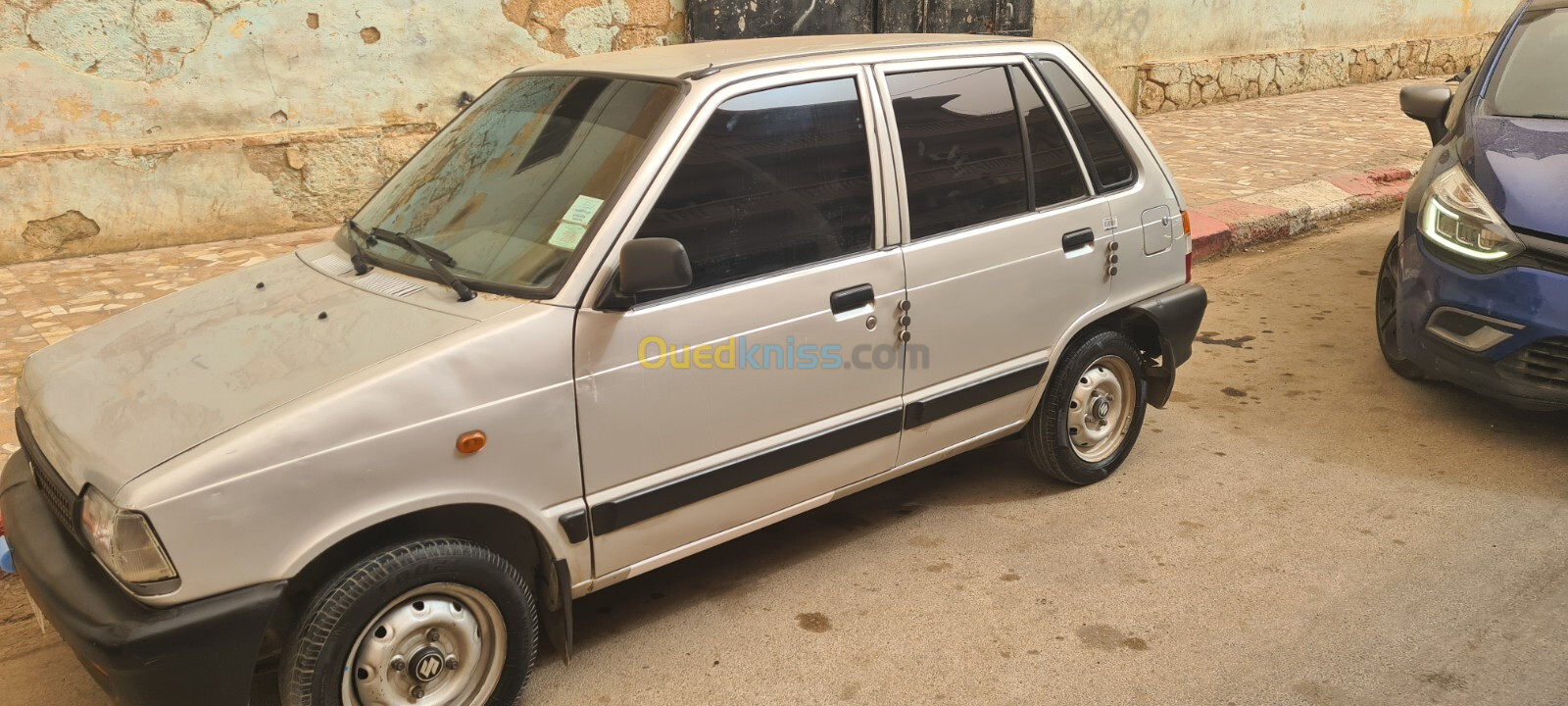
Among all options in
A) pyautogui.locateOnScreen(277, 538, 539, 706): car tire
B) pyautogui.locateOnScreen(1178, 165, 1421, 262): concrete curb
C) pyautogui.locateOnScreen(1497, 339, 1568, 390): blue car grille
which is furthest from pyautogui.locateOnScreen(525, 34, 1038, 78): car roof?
pyautogui.locateOnScreen(1178, 165, 1421, 262): concrete curb

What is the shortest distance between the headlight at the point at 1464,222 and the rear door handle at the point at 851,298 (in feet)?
8.86

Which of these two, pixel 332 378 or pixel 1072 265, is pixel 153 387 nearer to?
pixel 332 378

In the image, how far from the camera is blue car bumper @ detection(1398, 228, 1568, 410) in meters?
4.25

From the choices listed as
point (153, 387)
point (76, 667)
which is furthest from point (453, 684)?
point (76, 667)

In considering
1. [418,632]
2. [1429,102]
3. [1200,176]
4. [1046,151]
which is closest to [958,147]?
[1046,151]

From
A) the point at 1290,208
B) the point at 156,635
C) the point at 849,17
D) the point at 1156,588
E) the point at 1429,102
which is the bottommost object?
the point at 1156,588

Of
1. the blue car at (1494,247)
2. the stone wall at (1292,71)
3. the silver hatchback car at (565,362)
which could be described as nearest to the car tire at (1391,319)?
the blue car at (1494,247)

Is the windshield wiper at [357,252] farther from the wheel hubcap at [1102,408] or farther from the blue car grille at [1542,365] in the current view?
the blue car grille at [1542,365]

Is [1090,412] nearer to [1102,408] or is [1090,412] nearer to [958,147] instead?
[1102,408]

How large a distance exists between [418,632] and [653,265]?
40.1 inches

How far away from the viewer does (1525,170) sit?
459 cm

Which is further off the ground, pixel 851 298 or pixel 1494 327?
pixel 851 298

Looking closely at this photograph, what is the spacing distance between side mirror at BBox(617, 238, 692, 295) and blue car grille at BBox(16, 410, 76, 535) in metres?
1.31
